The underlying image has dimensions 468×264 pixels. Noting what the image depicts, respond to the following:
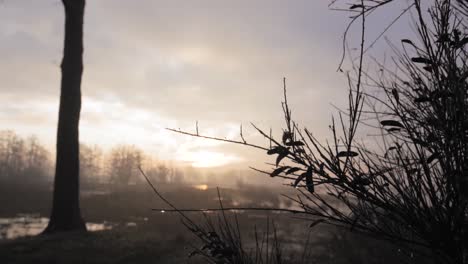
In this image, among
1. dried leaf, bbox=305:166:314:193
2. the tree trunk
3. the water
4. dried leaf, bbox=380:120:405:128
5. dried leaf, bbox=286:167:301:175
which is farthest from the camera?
the water

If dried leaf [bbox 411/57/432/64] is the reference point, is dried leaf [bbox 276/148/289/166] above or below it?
below

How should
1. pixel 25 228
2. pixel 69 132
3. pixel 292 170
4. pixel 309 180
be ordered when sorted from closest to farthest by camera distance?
pixel 309 180 → pixel 292 170 → pixel 69 132 → pixel 25 228

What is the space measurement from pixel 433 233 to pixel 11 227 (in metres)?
16.2

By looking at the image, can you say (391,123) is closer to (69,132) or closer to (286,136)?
(286,136)

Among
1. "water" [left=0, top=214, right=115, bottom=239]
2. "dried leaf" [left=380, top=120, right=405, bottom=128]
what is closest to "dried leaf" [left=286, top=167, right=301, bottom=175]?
"dried leaf" [left=380, top=120, right=405, bottom=128]

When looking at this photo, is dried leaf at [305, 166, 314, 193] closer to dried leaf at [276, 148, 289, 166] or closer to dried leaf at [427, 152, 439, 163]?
dried leaf at [276, 148, 289, 166]

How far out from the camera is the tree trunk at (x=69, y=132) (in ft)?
36.9

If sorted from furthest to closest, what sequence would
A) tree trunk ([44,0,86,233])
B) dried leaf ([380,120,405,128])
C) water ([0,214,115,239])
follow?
water ([0,214,115,239]), tree trunk ([44,0,86,233]), dried leaf ([380,120,405,128])

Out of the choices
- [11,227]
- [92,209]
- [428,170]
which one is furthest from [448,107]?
[92,209]

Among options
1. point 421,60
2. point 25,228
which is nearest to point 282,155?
point 421,60

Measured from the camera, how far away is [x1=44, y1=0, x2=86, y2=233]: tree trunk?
11234 mm

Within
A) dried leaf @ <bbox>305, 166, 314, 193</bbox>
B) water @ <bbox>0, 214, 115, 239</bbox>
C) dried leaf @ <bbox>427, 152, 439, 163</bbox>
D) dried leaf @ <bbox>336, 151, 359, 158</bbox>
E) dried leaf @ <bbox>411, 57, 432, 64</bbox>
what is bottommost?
water @ <bbox>0, 214, 115, 239</bbox>

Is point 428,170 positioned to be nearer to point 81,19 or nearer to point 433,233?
point 433,233

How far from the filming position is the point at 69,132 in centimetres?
1159
